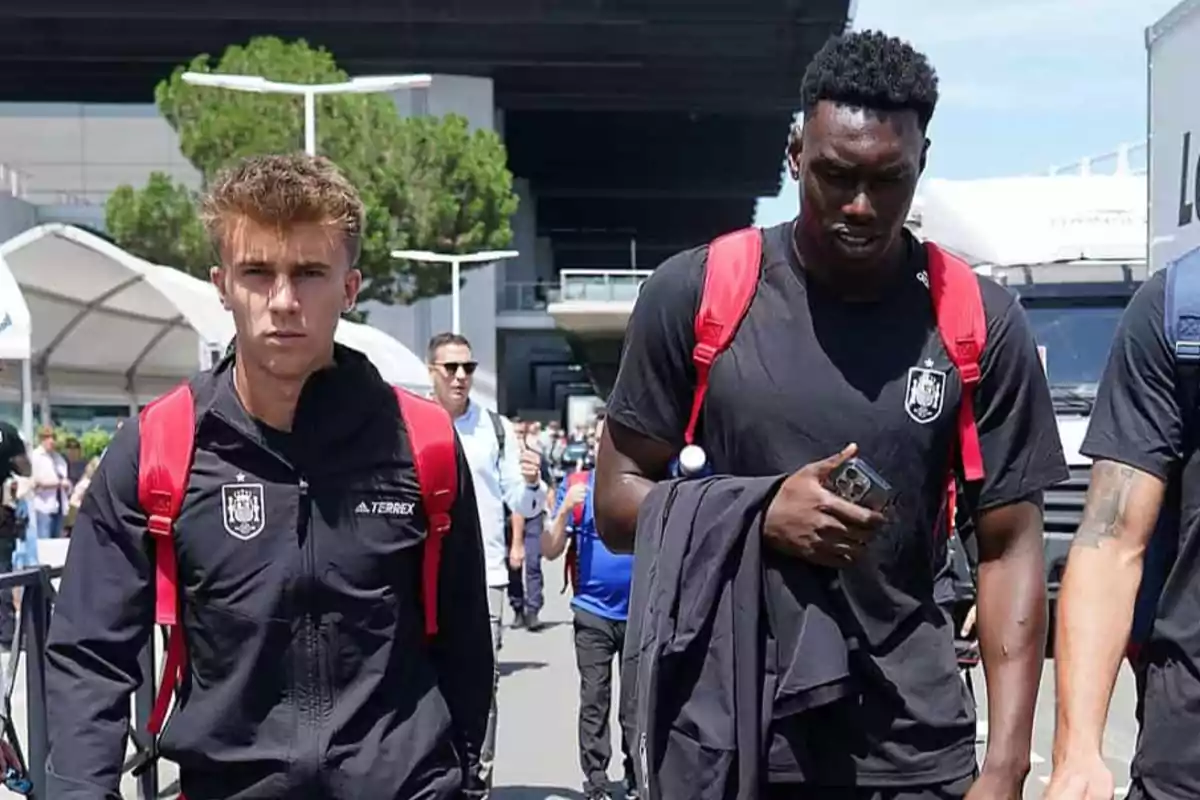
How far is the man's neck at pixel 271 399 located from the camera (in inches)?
122

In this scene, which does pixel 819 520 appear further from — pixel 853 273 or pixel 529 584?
pixel 529 584

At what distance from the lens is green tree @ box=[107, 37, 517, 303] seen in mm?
33250

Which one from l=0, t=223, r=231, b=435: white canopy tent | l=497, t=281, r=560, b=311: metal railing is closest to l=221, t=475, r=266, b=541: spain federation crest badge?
l=0, t=223, r=231, b=435: white canopy tent

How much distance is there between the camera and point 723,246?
293 cm

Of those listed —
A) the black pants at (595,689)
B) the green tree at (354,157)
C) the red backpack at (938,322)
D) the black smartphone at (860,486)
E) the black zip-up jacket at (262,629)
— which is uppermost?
the green tree at (354,157)

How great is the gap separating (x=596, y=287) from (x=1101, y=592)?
5258 cm

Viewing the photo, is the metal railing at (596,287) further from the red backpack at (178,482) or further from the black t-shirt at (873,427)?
the black t-shirt at (873,427)

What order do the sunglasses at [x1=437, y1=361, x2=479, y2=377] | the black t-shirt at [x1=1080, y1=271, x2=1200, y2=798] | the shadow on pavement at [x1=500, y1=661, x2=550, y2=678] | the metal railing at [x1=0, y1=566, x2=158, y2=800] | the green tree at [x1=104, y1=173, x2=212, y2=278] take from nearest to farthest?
the black t-shirt at [x1=1080, y1=271, x2=1200, y2=798], the metal railing at [x1=0, y1=566, x2=158, y2=800], the sunglasses at [x1=437, y1=361, x2=479, y2=377], the shadow on pavement at [x1=500, y1=661, x2=550, y2=678], the green tree at [x1=104, y1=173, x2=212, y2=278]

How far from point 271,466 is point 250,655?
33 cm

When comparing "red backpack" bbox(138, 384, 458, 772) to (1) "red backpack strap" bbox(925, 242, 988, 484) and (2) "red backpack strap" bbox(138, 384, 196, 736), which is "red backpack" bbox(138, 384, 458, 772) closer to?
(2) "red backpack strap" bbox(138, 384, 196, 736)

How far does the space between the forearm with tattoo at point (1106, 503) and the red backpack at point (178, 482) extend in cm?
114

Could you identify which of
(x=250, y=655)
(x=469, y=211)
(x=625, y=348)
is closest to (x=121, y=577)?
(x=250, y=655)

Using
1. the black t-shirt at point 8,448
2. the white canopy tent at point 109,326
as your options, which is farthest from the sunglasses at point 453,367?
the white canopy tent at point 109,326

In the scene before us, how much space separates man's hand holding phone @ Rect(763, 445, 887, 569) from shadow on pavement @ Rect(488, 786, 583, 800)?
5743mm
